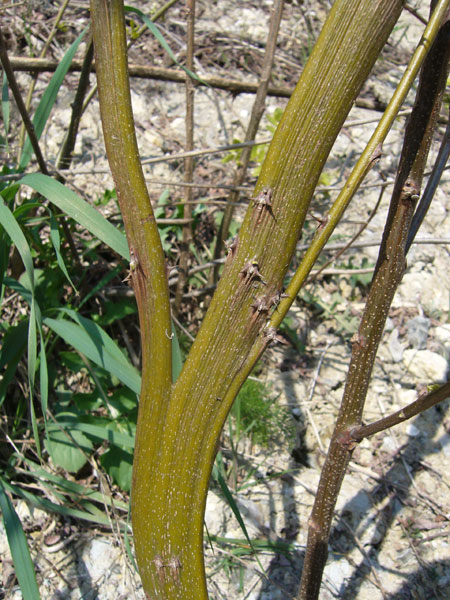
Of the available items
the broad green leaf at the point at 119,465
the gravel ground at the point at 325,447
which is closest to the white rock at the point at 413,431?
the gravel ground at the point at 325,447

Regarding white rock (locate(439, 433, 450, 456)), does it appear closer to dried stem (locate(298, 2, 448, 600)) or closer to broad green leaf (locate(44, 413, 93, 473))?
dried stem (locate(298, 2, 448, 600))

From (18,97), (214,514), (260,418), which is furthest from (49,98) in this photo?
(214,514)

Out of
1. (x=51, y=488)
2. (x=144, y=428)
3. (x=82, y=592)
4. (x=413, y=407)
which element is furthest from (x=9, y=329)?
(x=413, y=407)

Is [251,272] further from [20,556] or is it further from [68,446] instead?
Result: [68,446]

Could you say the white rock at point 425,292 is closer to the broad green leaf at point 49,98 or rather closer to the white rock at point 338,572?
the white rock at point 338,572

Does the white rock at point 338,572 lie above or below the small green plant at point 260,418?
below

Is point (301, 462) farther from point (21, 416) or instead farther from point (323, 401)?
point (21, 416)

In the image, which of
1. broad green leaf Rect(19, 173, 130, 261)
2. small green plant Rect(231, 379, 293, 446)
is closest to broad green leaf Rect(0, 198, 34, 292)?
broad green leaf Rect(19, 173, 130, 261)
